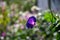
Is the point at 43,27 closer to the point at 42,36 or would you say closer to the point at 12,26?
the point at 42,36

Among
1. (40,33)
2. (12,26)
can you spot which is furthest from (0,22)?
(40,33)

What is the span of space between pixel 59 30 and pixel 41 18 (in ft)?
2.55

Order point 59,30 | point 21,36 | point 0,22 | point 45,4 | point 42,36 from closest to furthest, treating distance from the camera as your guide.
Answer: point 59,30 < point 42,36 < point 21,36 < point 0,22 < point 45,4

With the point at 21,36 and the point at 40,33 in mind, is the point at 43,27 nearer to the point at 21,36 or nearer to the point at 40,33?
the point at 40,33

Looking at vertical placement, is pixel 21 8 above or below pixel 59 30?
below

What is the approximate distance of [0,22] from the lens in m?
2.70

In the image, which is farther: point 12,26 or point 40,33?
point 12,26

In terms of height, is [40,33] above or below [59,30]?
below

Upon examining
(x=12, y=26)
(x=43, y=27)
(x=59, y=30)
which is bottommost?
(x=12, y=26)

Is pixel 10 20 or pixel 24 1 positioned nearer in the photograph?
pixel 10 20

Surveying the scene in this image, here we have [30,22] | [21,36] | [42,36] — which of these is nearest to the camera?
[30,22]

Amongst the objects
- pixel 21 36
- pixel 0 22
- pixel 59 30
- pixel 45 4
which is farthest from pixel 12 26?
pixel 59 30

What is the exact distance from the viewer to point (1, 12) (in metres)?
2.88

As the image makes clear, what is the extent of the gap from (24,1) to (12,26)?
106cm
